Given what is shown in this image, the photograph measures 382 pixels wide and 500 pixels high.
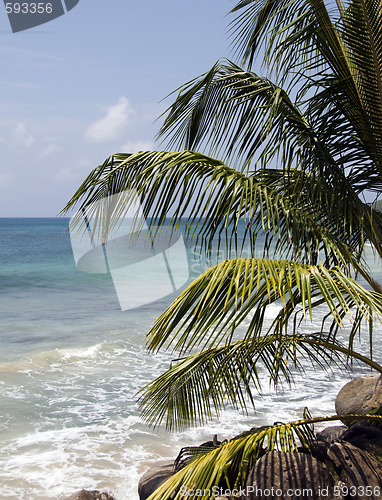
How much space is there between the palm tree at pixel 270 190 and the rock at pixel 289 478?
111 millimetres

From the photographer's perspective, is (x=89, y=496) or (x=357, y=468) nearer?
(x=357, y=468)

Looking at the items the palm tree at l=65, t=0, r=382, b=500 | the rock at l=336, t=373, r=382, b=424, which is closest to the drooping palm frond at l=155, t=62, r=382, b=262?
the palm tree at l=65, t=0, r=382, b=500

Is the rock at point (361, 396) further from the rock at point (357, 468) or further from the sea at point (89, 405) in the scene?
the rock at point (357, 468)

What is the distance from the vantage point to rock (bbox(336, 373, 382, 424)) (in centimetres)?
583

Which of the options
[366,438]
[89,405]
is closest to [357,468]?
[366,438]

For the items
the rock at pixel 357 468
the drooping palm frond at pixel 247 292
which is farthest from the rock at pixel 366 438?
the drooping palm frond at pixel 247 292

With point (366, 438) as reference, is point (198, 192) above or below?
above

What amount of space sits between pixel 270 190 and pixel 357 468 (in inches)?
77.4

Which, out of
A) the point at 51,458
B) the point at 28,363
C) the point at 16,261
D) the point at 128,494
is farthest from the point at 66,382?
the point at 16,261

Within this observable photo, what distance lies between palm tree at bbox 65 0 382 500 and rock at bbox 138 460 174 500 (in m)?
0.95

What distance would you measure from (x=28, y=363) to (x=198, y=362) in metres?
6.91

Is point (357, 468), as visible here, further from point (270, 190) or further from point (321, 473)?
point (270, 190)

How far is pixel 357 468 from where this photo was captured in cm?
349

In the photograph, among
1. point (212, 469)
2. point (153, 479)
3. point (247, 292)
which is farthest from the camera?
point (153, 479)
